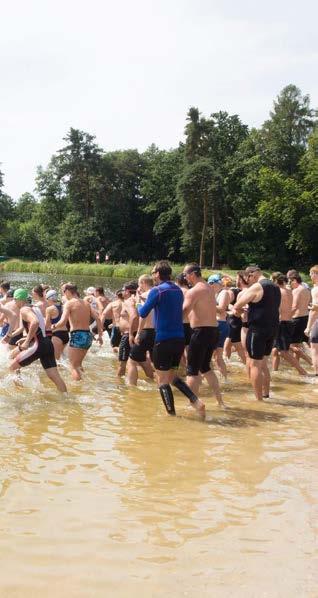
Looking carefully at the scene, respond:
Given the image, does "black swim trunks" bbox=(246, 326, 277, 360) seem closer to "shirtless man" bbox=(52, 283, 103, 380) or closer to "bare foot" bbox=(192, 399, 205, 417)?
"bare foot" bbox=(192, 399, 205, 417)

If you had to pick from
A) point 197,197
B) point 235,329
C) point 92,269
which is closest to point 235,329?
point 235,329

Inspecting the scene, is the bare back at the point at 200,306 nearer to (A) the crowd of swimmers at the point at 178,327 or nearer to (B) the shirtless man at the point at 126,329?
(A) the crowd of swimmers at the point at 178,327

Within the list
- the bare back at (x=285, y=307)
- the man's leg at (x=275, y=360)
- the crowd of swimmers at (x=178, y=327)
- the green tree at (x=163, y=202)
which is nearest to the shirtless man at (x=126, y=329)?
the crowd of swimmers at (x=178, y=327)

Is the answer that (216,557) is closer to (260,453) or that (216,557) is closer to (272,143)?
(260,453)

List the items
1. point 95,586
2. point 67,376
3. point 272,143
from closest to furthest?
point 95,586
point 67,376
point 272,143

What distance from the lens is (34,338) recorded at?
313 inches

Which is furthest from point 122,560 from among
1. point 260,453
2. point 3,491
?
point 260,453

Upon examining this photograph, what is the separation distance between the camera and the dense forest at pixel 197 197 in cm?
5241

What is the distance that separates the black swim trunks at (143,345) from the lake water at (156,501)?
1.32 metres

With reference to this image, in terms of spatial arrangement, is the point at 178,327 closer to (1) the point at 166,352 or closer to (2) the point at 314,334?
(1) the point at 166,352

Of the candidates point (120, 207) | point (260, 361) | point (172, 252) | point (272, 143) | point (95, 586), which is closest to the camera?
point (95, 586)

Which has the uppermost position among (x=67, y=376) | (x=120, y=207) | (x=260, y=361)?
(x=120, y=207)

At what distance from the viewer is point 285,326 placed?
1052 centimetres

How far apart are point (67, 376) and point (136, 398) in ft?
7.27
